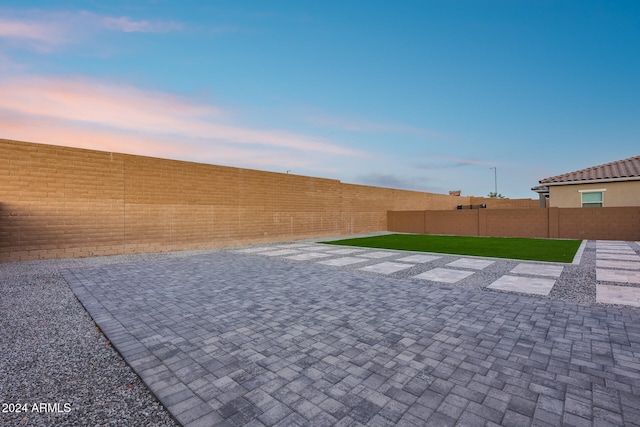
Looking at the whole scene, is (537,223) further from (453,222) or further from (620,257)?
(620,257)

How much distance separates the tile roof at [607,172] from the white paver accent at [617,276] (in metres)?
13.1

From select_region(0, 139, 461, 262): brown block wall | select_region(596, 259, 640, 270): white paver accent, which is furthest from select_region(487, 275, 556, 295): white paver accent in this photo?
select_region(0, 139, 461, 262): brown block wall

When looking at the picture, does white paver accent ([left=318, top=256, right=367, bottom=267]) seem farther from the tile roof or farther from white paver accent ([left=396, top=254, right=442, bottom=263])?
the tile roof

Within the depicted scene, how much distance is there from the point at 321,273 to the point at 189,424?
5359mm

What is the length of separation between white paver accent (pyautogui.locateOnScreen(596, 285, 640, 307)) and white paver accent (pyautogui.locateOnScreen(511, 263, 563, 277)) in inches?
47.3

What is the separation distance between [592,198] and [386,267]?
17.0 m

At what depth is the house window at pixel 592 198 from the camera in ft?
54.1

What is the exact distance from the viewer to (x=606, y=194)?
16281 mm

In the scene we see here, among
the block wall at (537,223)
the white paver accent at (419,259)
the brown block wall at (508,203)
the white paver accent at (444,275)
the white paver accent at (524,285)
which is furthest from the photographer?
the brown block wall at (508,203)

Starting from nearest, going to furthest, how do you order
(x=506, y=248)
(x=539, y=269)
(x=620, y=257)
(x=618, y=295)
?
1. (x=618, y=295)
2. (x=539, y=269)
3. (x=620, y=257)
4. (x=506, y=248)

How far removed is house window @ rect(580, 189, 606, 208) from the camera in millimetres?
16484

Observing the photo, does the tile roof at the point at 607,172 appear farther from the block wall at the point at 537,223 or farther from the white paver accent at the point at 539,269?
the white paver accent at the point at 539,269

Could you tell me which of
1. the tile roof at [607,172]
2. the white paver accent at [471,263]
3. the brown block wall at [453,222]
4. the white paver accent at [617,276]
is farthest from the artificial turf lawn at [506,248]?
the tile roof at [607,172]

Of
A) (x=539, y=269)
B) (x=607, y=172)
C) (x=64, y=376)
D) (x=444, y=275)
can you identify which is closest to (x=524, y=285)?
(x=444, y=275)
